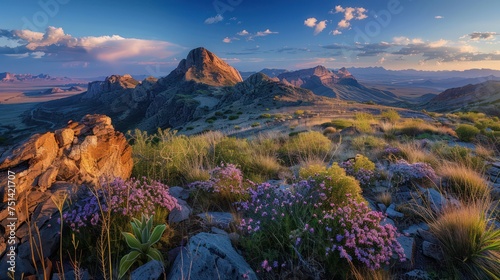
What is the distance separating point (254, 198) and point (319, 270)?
1552 millimetres

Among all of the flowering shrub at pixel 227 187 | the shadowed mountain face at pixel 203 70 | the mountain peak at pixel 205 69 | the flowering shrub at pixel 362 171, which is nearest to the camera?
the flowering shrub at pixel 227 187

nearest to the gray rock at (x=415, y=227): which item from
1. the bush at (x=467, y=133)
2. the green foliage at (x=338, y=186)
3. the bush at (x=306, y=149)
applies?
the green foliage at (x=338, y=186)

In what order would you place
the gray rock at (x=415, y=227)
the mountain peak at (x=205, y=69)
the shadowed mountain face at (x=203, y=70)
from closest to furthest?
the gray rock at (x=415, y=227)
the mountain peak at (x=205, y=69)
the shadowed mountain face at (x=203, y=70)

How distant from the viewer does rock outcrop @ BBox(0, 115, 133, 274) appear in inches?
149

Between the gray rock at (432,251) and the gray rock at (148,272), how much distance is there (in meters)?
3.50

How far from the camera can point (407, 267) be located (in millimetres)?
3477

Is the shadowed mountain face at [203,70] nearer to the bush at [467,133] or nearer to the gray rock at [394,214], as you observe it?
the bush at [467,133]

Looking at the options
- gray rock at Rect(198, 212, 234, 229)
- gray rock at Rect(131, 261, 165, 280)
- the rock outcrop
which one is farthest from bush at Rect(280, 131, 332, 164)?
gray rock at Rect(131, 261, 165, 280)

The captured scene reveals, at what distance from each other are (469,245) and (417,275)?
0.81 m

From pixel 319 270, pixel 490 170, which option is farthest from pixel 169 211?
pixel 490 170

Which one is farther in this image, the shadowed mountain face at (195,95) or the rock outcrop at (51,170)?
the shadowed mountain face at (195,95)

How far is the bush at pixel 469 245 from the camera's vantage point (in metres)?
3.22

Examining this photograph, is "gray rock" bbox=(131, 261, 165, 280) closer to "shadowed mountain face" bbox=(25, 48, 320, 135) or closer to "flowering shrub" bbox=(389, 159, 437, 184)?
"flowering shrub" bbox=(389, 159, 437, 184)

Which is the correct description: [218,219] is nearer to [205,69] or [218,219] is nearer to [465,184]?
[465,184]
